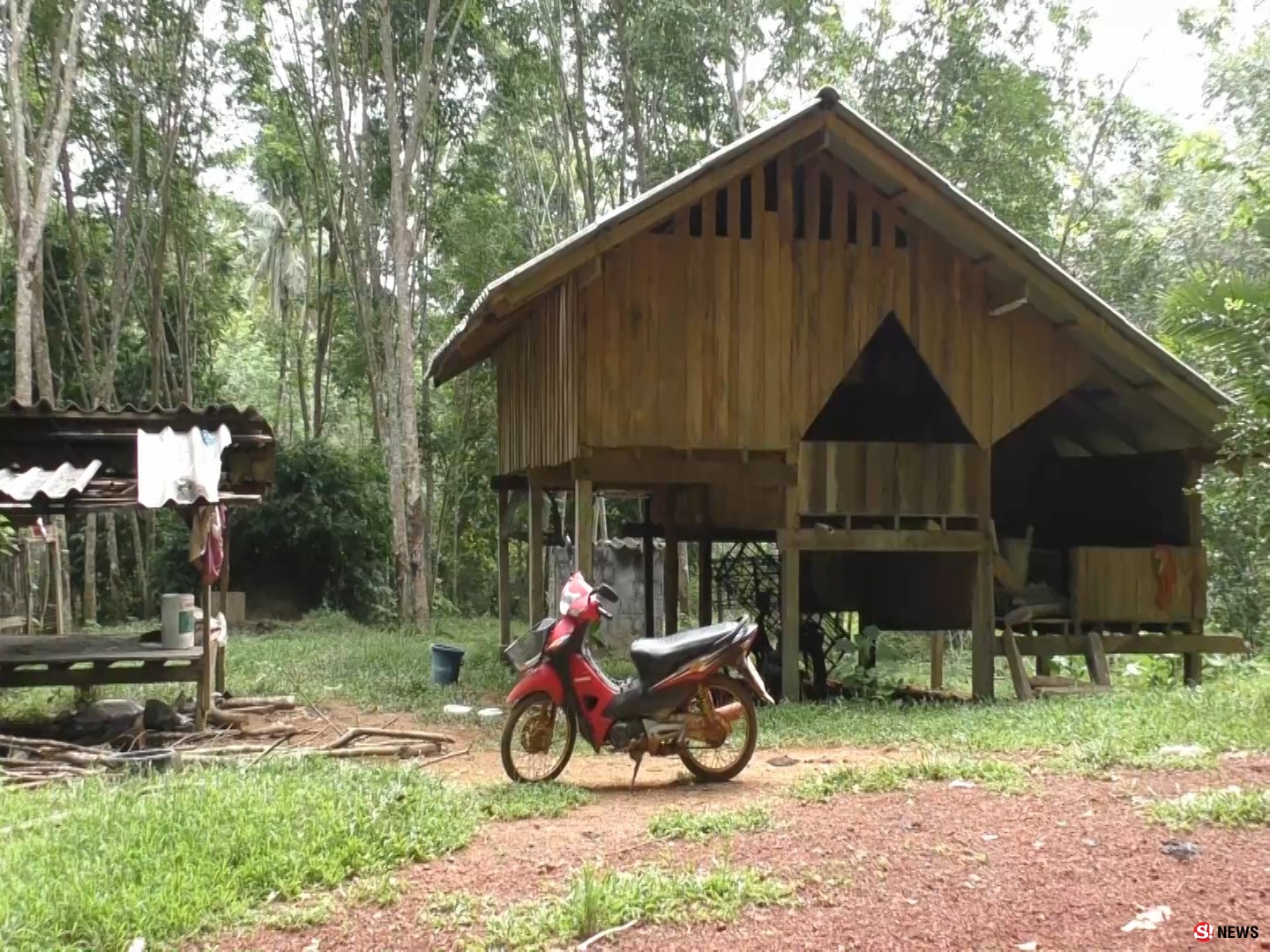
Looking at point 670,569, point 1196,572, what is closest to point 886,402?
point 670,569

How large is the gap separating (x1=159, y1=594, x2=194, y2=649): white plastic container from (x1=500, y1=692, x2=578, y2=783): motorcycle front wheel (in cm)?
406

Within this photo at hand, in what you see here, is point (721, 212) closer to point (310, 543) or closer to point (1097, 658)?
point (1097, 658)

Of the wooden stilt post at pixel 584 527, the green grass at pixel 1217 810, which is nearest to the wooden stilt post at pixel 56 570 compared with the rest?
the wooden stilt post at pixel 584 527

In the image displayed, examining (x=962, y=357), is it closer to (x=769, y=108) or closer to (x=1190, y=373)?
(x=1190, y=373)

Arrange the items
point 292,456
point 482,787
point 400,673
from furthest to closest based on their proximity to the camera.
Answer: point 292,456, point 400,673, point 482,787

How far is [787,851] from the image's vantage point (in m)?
4.80

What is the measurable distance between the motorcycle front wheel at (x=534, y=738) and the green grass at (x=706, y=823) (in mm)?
1298

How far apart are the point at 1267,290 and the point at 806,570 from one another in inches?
258

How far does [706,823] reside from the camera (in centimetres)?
528

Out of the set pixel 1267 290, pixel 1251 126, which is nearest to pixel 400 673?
pixel 1267 290

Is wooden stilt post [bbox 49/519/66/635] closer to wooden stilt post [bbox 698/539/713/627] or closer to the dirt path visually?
wooden stilt post [bbox 698/539/713/627]

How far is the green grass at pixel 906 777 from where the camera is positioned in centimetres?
596

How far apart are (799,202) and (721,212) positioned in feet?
2.80

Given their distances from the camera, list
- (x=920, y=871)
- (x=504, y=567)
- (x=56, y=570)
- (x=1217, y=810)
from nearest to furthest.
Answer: (x=920, y=871)
(x=1217, y=810)
(x=56, y=570)
(x=504, y=567)
